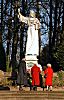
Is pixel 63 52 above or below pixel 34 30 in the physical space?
below

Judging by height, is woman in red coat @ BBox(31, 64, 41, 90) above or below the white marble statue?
below

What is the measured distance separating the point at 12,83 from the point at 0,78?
1554 mm

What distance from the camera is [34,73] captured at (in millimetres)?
20109

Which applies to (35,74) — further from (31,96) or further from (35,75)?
(31,96)

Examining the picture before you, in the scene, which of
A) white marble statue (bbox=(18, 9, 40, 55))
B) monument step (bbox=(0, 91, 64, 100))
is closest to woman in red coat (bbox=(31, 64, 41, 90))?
monument step (bbox=(0, 91, 64, 100))

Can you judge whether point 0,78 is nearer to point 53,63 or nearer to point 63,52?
point 63,52

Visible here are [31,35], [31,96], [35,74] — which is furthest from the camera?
[31,35]

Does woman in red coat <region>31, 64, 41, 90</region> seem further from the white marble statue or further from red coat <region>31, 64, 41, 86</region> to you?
the white marble statue

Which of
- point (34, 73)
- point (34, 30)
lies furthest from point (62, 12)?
point (34, 73)

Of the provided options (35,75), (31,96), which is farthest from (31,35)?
(31,96)

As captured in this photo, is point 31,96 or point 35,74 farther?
point 35,74

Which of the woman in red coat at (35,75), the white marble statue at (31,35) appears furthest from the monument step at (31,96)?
the white marble statue at (31,35)

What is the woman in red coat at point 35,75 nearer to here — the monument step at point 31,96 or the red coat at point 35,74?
the red coat at point 35,74

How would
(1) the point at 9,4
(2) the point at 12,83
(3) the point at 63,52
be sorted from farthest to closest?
(1) the point at 9,4, (3) the point at 63,52, (2) the point at 12,83
